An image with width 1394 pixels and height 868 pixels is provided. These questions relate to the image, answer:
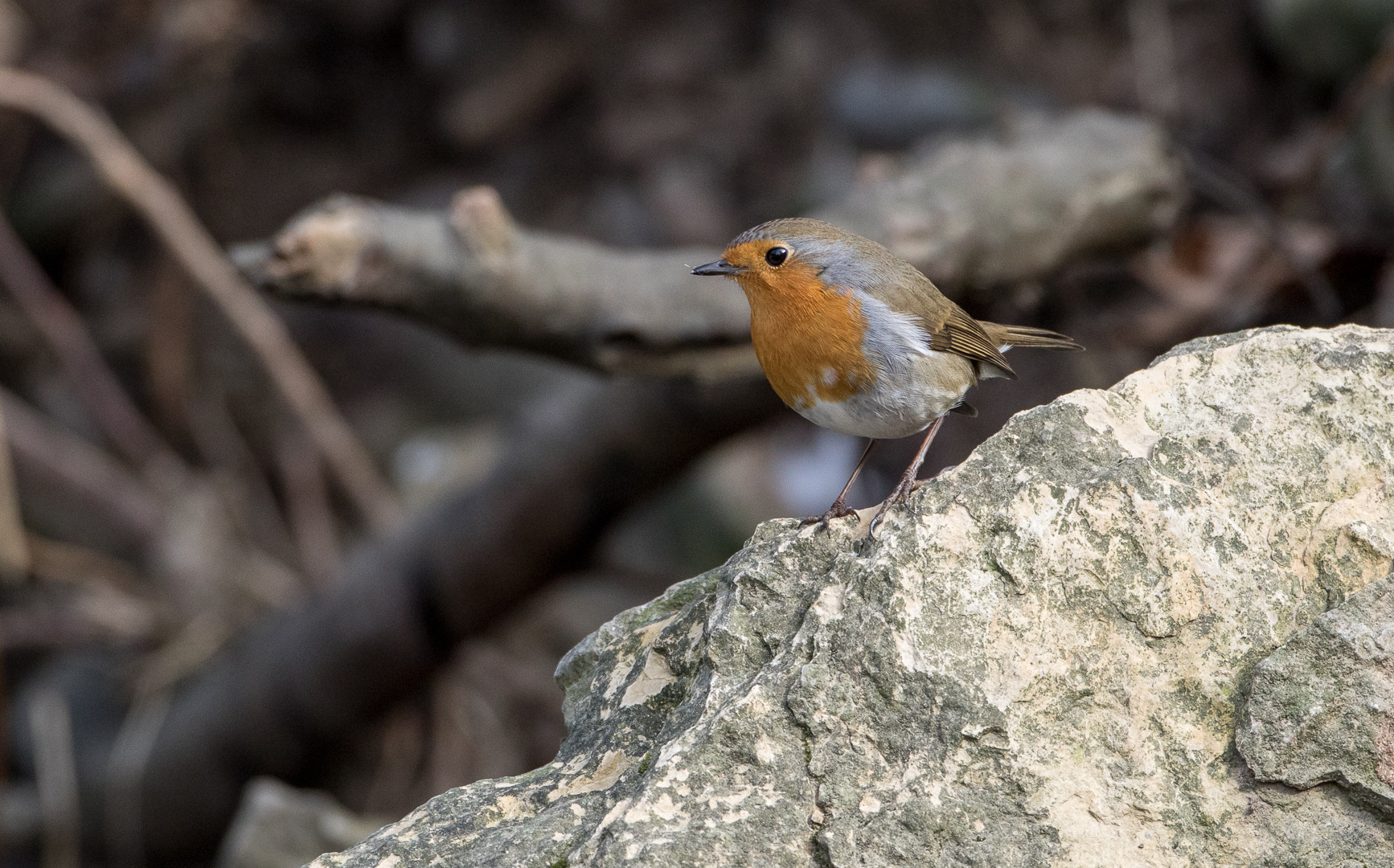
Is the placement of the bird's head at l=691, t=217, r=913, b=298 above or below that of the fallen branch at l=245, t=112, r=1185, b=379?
below

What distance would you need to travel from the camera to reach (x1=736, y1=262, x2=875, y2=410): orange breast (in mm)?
2547

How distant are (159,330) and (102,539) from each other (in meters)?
1.37

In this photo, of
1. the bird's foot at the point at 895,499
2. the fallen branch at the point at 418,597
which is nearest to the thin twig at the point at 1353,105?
the fallen branch at the point at 418,597

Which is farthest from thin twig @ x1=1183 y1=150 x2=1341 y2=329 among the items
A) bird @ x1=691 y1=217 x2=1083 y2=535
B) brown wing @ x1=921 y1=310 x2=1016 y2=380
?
bird @ x1=691 y1=217 x2=1083 y2=535

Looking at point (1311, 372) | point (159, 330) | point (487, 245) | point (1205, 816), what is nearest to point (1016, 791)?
point (1205, 816)

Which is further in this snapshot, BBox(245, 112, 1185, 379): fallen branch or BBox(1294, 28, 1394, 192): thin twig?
BBox(1294, 28, 1394, 192): thin twig

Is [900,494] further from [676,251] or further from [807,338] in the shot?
[676,251]

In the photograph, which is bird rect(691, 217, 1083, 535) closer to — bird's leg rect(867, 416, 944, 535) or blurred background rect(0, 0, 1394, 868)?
bird's leg rect(867, 416, 944, 535)

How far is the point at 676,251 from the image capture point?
4.15 metres

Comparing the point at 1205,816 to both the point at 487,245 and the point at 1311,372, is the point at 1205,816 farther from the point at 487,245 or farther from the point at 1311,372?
the point at 487,245

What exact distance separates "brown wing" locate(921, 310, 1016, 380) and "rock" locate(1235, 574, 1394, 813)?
3.60ft

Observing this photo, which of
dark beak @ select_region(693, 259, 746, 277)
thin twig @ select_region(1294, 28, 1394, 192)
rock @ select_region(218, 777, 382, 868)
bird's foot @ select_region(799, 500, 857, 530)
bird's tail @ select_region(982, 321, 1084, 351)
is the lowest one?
rock @ select_region(218, 777, 382, 868)

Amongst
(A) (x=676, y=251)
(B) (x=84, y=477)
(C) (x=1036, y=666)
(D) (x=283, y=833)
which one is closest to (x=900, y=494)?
(C) (x=1036, y=666)

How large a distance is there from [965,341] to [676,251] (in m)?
1.63
